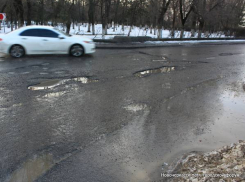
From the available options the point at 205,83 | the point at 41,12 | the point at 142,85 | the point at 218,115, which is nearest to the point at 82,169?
the point at 218,115

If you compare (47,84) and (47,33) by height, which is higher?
(47,33)

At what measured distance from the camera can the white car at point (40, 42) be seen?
10.8m

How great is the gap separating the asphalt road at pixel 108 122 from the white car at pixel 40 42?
9.26ft

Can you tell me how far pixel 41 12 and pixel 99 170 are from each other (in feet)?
134

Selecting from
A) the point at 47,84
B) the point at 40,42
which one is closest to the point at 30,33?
the point at 40,42

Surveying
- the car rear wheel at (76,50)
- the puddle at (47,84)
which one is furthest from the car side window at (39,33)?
the puddle at (47,84)

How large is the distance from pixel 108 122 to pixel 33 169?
1.82 meters

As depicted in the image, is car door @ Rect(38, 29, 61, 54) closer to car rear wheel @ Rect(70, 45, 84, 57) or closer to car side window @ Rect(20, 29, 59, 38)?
car side window @ Rect(20, 29, 59, 38)

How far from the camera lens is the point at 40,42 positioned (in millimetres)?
11188

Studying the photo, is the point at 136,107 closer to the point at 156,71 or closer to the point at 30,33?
the point at 156,71

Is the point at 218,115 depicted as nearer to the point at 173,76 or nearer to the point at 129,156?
the point at 129,156

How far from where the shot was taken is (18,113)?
482 centimetres

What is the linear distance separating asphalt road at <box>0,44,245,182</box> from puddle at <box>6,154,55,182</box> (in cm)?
1

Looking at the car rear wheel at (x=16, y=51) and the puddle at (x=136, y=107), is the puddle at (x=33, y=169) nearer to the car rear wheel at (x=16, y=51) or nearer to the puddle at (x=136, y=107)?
the puddle at (x=136, y=107)
